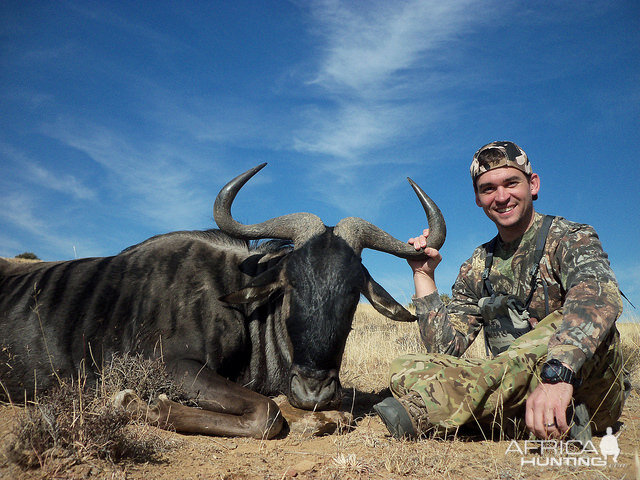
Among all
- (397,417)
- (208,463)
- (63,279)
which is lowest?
(208,463)

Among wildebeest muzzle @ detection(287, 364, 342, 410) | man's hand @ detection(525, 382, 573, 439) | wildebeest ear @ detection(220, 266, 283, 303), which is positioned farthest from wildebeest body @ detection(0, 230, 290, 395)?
man's hand @ detection(525, 382, 573, 439)

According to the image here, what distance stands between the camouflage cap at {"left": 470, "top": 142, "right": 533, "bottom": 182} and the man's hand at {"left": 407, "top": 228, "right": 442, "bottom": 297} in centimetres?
90

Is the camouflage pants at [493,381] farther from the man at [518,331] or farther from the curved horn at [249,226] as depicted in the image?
the curved horn at [249,226]

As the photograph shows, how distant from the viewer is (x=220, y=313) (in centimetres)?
431

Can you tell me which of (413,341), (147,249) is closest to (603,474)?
(147,249)

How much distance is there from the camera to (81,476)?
2.30 metres

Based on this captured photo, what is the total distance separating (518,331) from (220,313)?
2566 mm

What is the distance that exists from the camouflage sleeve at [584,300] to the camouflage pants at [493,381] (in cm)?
30

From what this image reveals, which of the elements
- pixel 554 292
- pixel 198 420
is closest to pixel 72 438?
pixel 198 420

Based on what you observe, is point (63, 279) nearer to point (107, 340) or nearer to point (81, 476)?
point (107, 340)

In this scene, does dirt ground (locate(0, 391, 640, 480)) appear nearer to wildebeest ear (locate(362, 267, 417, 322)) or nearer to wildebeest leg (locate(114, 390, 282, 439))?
wildebeest leg (locate(114, 390, 282, 439))

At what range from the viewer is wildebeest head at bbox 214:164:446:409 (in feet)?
12.1

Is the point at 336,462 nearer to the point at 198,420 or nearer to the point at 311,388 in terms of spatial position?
the point at 311,388

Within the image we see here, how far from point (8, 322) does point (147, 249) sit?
1.40 metres
